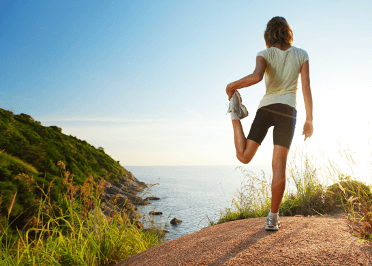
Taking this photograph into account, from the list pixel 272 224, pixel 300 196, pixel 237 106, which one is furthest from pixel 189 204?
pixel 237 106

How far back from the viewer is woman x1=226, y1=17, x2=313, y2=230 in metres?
2.50

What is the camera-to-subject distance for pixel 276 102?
2.59 m

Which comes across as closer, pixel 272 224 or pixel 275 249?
pixel 275 249

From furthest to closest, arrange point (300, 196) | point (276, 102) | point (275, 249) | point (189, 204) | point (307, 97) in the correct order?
1. point (189, 204)
2. point (300, 196)
3. point (307, 97)
4. point (276, 102)
5. point (275, 249)

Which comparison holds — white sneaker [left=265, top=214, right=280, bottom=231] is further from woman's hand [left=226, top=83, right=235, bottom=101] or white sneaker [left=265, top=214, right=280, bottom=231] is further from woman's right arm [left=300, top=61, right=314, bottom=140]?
woman's hand [left=226, top=83, right=235, bottom=101]

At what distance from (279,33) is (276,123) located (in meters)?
1.12

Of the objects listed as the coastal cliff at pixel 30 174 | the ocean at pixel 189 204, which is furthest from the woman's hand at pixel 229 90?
the coastal cliff at pixel 30 174

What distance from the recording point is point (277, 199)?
2518 millimetres

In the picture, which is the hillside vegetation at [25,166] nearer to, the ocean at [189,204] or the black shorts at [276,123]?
the black shorts at [276,123]

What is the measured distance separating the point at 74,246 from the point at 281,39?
11.3ft

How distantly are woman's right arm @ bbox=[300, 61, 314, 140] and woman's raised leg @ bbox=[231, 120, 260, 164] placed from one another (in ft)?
2.01

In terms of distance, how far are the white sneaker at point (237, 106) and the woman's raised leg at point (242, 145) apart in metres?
0.11

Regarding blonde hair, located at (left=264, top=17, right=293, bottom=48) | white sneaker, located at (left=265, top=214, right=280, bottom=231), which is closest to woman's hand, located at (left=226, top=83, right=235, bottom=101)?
blonde hair, located at (left=264, top=17, right=293, bottom=48)

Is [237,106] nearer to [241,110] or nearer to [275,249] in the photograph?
[241,110]
